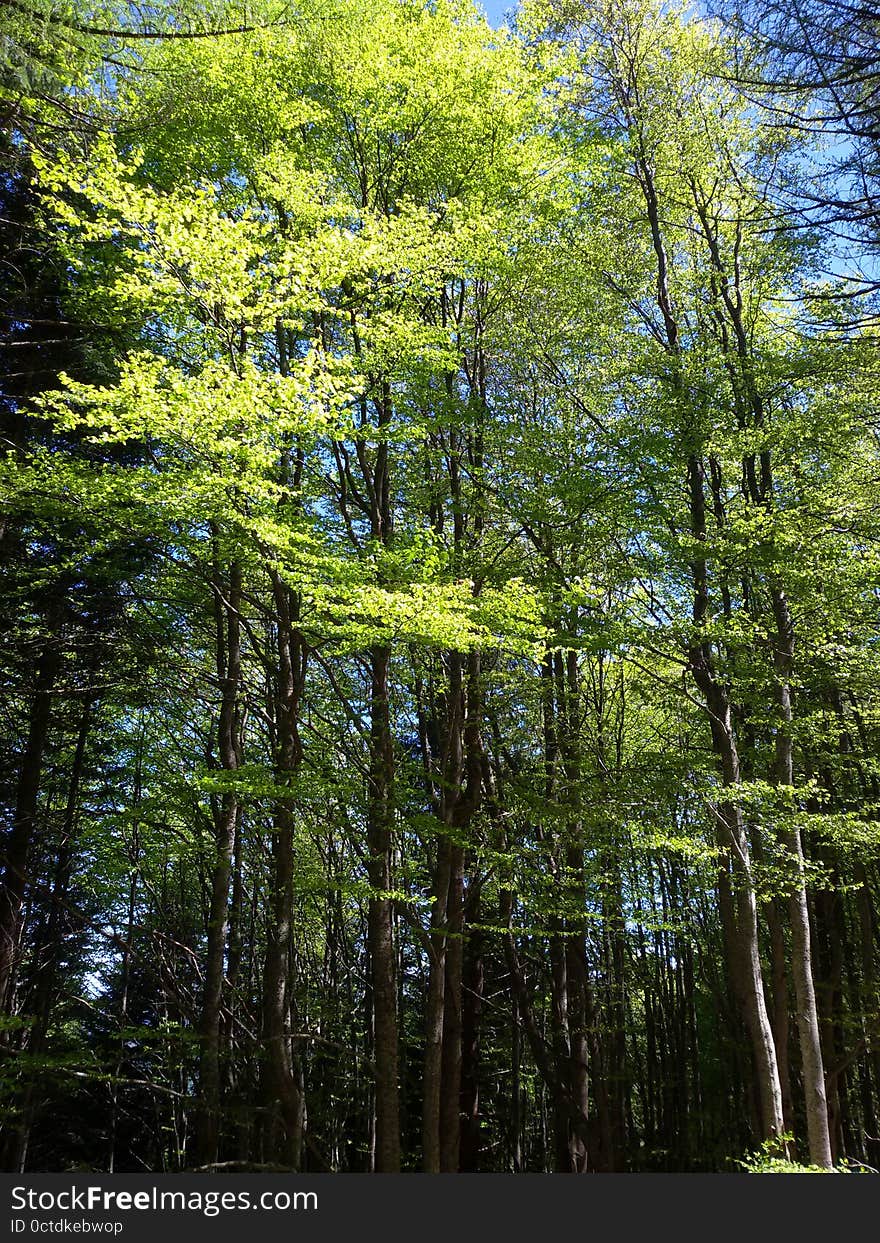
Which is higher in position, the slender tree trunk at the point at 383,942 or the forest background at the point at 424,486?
the forest background at the point at 424,486

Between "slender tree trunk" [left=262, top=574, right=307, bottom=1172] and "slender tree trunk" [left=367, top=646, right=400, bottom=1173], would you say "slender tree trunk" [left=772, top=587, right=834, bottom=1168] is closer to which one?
"slender tree trunk" [left=367, top=646, right=400, bottom=1173]

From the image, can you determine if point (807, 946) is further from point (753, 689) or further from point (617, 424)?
point (617, 424)

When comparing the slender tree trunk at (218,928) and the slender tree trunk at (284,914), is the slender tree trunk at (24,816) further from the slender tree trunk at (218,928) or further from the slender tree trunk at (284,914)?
the slender tree trunk at (284,914)

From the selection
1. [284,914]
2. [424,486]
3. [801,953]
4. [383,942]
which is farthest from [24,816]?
[801,953]

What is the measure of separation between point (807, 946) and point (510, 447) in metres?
6.67

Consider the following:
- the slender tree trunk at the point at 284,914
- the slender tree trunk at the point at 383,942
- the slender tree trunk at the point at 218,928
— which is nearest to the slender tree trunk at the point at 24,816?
the slender tree trunk at the point at 218,928

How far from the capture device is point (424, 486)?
11.0 m

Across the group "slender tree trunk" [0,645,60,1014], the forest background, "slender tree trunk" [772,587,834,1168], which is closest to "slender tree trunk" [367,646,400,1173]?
the forest background

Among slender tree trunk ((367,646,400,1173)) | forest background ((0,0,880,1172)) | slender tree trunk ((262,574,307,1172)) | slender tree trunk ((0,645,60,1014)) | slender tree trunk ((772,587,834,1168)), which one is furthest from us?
slender tree trunk ((0,645,60,1014))

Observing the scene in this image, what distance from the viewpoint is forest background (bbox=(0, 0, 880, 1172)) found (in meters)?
7.27

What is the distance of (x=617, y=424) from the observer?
10.4 metres

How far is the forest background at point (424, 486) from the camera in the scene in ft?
23.9

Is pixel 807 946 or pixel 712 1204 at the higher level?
Answer: pixel 807 946

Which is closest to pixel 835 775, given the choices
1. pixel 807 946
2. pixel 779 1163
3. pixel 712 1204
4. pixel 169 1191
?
pixel 807 946
